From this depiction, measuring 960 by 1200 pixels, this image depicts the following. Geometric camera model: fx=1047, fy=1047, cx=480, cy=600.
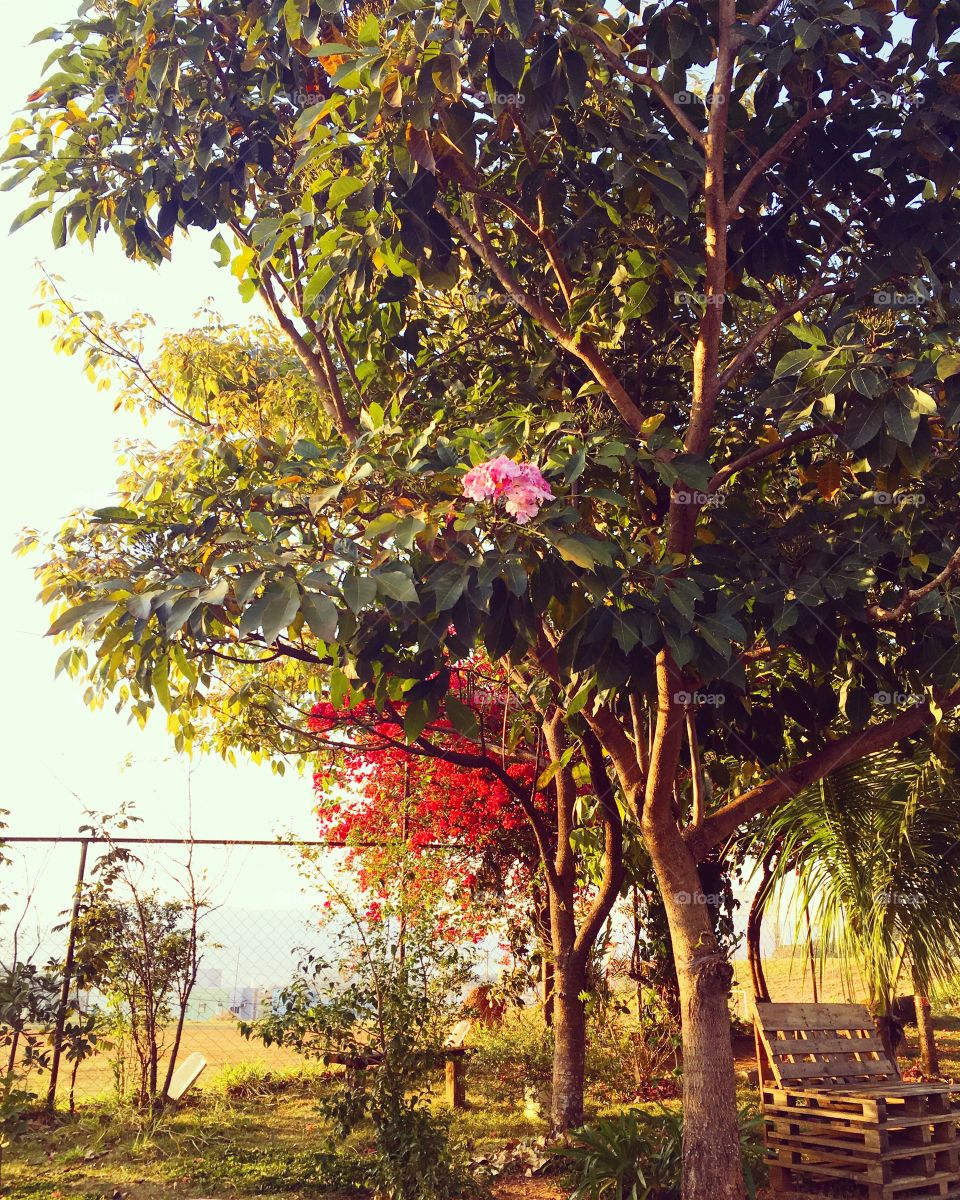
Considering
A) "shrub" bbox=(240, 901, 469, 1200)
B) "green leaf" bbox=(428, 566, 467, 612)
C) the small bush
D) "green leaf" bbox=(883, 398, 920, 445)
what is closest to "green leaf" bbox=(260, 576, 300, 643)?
"green leaf" bbox=(428, 566, 467, 612)

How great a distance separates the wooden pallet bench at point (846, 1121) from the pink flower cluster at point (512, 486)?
10.8 feet

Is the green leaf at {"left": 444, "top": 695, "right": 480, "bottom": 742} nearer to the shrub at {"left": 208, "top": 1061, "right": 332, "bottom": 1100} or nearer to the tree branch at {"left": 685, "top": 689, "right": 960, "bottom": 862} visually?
the tree branch at {"left": 685, "top": 689, "right": 960, "bottom": 862}

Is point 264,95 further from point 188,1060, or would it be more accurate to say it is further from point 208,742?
point 188,1060

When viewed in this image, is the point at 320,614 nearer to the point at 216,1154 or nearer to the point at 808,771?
the point at 808,771

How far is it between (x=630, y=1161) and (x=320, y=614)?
3.20 metres

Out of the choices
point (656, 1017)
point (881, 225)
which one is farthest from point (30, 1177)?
point (881, 225)

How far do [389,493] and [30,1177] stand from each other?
3.62m

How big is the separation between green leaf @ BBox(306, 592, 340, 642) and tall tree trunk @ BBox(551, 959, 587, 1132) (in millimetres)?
3782

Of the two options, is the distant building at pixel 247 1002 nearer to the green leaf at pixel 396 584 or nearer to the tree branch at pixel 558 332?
the tree branch at pixel 558 332

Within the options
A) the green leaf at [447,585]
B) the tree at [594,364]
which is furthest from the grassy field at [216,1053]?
the green leaf at [447,585]

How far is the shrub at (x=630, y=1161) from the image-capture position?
418 cm

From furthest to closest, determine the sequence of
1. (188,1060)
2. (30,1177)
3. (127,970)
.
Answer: (188,1060) → (127,970) → (30,1177)

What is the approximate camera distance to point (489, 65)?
10.8ft

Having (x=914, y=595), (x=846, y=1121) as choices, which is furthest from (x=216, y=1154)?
(x=914, y=595)
